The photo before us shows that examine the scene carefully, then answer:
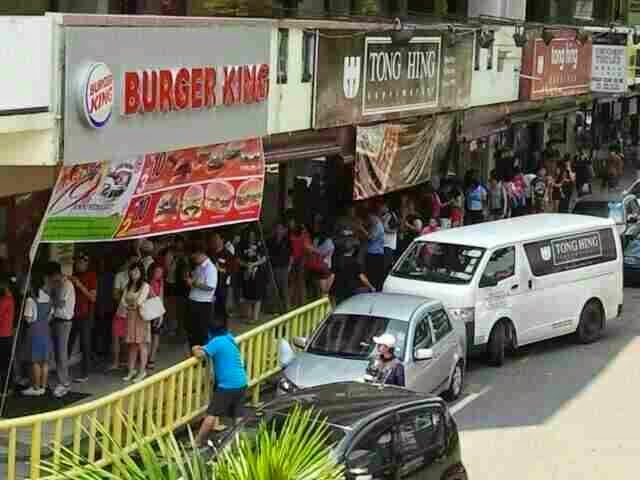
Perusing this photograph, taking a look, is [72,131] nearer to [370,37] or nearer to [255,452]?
[255,452]

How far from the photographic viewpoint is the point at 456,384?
1817cm

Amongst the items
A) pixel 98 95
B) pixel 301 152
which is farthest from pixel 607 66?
pixel 98 95

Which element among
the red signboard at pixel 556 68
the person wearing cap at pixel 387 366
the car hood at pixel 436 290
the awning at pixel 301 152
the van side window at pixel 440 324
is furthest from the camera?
the red signboard at pixel 556 68

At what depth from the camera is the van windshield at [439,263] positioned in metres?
20.1

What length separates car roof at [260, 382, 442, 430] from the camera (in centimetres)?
1157

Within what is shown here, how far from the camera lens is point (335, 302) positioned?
22.8 m

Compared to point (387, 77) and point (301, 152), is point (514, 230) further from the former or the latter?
point (301, 152)

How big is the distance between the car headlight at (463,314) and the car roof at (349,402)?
688cm

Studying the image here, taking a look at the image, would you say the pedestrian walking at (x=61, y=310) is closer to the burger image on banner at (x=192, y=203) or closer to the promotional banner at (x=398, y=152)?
the burger image on banner at (x=192, y=203)

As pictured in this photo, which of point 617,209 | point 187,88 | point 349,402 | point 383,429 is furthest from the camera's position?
point 617,209

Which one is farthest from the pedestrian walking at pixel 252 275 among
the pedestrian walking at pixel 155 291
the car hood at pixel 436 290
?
the pedestrian walking at pixel 155 291

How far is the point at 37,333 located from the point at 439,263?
23.4ft

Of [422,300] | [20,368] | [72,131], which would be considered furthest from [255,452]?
[422,300]

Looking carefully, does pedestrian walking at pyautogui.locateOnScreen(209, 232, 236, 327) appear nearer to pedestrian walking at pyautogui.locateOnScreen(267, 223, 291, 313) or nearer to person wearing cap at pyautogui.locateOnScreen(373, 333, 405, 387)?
pedestrian walking at pyautogui.locateOnScreen(267, 223, 291, 313)
